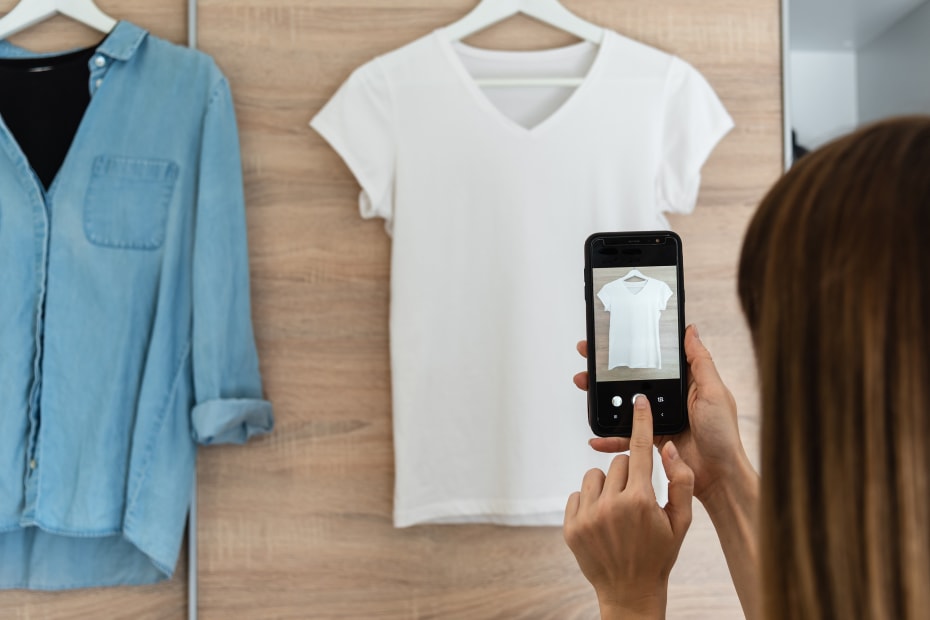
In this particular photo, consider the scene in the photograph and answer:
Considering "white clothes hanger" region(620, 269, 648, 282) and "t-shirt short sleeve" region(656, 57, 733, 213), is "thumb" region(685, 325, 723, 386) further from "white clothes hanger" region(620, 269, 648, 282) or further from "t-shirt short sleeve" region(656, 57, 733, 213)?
"t-shirt short sleeve" region(656, 57, 733, 213)

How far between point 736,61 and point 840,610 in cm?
108

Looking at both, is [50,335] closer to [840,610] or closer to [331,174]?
[331,174]

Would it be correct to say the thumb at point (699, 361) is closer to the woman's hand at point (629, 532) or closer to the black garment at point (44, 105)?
the woman's hand at point (629, 532)

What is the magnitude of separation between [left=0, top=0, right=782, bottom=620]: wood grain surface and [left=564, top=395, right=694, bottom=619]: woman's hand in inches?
23.6

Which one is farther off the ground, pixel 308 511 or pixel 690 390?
pixel 690 390

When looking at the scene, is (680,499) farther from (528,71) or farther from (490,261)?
(528,71)

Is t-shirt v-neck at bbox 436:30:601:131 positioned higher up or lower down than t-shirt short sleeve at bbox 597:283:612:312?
higher up

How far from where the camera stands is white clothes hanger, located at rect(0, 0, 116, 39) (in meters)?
1.26

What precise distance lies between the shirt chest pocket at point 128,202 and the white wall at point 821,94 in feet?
3.19

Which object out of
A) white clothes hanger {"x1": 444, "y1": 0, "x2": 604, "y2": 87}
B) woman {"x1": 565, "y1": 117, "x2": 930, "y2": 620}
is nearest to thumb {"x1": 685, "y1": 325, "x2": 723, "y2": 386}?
woman {"x1": 565, "y1": 117, "x2": 930, "y2": 620}

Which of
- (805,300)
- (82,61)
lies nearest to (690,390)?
(805,300)

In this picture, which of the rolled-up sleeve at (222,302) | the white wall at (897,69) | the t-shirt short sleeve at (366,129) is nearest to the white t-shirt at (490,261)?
the t-shirt short sleeve at (366,129)

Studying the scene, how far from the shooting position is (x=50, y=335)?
1.18m

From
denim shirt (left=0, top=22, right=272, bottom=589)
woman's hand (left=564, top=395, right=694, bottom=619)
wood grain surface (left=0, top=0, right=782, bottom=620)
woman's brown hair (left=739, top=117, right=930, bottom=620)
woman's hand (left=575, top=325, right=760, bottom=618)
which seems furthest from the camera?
wood grain surface (left=0, top=0, right=782, bottom=620)
